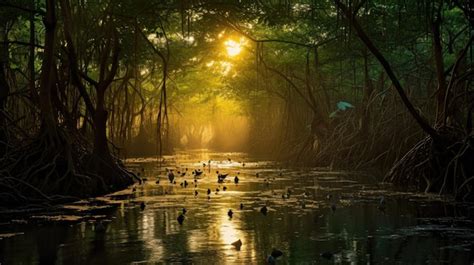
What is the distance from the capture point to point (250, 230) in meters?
7.21

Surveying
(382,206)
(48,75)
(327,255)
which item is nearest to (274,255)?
(327,255)

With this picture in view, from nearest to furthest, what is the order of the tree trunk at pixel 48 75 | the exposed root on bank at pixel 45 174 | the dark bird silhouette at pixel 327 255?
the dark bird silhouette at pixel 327 255
the exposed root on bank at pixel 45 174
the tree trunk at pixel 48 75

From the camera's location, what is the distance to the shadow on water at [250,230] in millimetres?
5801

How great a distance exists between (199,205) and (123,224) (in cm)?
194

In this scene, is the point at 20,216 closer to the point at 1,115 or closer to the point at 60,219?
the point at 60,219

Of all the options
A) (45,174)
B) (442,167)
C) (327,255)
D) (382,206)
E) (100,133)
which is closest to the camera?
(327,255)

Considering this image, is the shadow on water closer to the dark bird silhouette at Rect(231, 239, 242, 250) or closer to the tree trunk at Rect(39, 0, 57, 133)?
the dark bird silhouette at Rect(231, 239, 242, 250)

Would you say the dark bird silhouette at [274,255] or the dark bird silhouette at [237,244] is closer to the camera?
the dark bird silhouette at [274,255]

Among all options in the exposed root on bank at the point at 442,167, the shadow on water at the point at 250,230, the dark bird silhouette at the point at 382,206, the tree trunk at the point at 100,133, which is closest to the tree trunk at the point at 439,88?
the exposed root on bank at the point at 442,167

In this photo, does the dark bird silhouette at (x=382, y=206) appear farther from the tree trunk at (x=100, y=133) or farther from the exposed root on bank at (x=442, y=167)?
the tree trunk at (x=100, y=133)

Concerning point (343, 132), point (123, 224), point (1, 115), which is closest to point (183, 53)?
point (343, 132)

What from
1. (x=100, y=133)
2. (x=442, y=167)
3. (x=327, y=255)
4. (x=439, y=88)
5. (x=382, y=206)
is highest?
(x=439, y=88)

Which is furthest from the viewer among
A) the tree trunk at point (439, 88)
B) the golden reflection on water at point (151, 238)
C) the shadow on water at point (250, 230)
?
the tree trunk at point (439, 88)

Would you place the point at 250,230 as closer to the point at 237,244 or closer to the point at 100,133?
the point at 237,244
